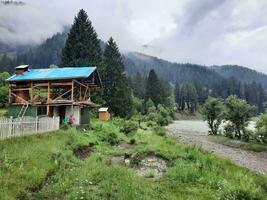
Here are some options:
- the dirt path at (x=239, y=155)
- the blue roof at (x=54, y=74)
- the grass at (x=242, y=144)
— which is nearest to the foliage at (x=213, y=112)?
the grass at (x=242, y=144)

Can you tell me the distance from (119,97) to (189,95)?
324ft

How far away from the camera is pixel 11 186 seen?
1198 centimetres

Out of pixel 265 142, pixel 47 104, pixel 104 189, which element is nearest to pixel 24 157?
pixel 104 189

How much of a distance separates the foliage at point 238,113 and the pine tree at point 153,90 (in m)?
52.8

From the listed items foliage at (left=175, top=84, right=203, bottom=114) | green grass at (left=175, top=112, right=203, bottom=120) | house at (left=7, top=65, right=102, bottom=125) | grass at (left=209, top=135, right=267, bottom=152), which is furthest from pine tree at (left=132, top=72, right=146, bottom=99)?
house at (left=7, top=65, right=102, bottom=125)

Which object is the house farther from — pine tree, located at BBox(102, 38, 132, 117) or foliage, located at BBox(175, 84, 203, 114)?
foliage, located at BBox(175, 84, 203, 114)

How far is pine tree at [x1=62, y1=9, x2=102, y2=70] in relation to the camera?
192 feet

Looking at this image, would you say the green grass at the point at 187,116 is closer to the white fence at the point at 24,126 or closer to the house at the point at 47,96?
the house at the point at 47,96

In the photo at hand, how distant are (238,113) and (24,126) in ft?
117

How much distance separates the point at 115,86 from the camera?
2467 inches

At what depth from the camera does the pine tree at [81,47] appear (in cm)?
5839

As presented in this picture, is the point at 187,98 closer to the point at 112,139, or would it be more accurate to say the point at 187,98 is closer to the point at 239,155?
the point at 239,155

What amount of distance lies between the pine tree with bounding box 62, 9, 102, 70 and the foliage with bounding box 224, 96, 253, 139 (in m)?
24.0

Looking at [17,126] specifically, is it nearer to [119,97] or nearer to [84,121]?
[84,121]
